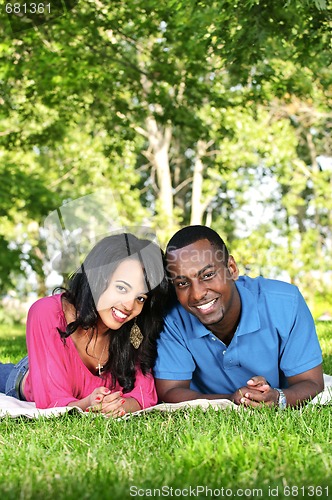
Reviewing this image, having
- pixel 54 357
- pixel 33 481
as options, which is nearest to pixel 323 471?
pixel 33 481

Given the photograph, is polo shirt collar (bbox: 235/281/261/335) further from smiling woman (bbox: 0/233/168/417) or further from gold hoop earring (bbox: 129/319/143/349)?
gold hoop earring (bbox: 129/319/143/349)

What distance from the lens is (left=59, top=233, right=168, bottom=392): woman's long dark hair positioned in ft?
13.4

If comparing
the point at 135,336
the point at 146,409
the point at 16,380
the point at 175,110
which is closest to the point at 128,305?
the point at 135,336

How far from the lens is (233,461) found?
2713 mm

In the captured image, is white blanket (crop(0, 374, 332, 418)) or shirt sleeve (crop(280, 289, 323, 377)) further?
shirt sleeve (crop(280, 289, 323, 377))

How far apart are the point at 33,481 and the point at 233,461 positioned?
0.72m

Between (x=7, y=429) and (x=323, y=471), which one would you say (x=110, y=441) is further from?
(x=323, y=471)

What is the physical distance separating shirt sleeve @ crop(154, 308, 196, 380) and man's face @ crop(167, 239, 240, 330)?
28 centimetres

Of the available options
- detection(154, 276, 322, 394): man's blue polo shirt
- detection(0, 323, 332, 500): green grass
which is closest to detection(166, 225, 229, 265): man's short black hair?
detection(154, 276, 322, 394): man's blue polo shirt

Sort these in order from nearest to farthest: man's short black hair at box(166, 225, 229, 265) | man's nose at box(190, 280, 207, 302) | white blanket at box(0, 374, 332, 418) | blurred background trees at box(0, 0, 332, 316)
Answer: white blanket at box(0, 374, 332, 418), man's nose at box(190, 280, 207, 302), man's short black hair at box(166, 225, 229, 265), blurred background trees at box(0, 0, 332, 316)

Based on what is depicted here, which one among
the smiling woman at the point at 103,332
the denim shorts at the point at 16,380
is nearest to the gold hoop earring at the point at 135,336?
the smiling woman at the point at 103,332

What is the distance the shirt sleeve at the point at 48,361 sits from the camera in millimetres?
4023

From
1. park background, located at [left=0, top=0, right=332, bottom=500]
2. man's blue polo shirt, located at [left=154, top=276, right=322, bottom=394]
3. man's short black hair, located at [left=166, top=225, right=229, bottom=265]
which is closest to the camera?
park background, located at [left=0, top=0, right=332, bottom=500]

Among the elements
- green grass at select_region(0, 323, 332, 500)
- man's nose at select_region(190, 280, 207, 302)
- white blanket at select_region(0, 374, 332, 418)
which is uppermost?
man's nose at select_region(190, 280, 207, 302)
